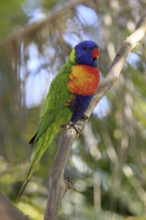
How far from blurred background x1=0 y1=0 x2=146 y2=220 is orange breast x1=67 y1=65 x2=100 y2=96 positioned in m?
0.19

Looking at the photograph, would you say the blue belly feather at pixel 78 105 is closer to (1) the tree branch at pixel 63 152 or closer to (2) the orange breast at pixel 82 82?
(2) the orange breast at pixel 82 82

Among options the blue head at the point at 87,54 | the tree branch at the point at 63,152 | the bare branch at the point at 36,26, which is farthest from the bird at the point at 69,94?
the bare branch at the point at 36,26

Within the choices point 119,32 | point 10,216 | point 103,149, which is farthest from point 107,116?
point 10,216

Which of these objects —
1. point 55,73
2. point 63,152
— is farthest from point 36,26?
point 63,152

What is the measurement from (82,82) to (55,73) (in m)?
0.33

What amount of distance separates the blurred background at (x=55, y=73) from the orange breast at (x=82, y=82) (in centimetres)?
19

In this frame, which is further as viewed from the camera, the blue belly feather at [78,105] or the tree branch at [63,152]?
the blue belly feather at [78,105]

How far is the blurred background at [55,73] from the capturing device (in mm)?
2152

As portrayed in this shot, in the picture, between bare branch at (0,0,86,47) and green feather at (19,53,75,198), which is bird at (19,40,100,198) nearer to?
green feather at (19,53,75,198)

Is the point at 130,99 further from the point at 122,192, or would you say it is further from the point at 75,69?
the point at 122,192

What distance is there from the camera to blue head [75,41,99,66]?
2.00m

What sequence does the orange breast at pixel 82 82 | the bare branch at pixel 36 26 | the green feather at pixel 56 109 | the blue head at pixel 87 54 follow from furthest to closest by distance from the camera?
1. the bare branch at pixel 36 26
2. the blue head at pixel 87 54
3. the orange breast at pixel 82 82
4. the green feather at pixel 56 109

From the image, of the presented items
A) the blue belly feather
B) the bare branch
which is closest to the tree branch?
the blue belly feather

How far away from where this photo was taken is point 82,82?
1.91 metres
